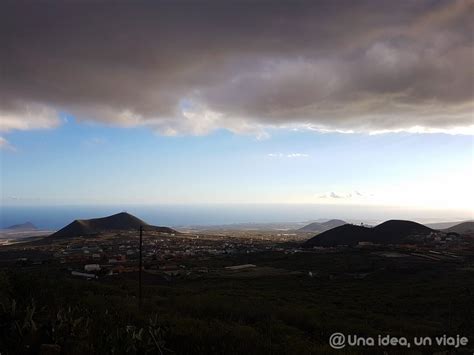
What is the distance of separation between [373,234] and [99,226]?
10067cm

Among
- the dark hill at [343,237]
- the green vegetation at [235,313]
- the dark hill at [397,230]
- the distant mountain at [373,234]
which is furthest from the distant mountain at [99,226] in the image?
the green vegetation at [235,313]

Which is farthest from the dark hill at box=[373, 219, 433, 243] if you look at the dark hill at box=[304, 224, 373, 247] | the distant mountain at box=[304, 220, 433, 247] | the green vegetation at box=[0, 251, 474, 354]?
the green vegetation at box=[0, 251, 474, 354]

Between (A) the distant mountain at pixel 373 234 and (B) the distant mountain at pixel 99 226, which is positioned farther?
(B) the distant mountain at pixel 99 226

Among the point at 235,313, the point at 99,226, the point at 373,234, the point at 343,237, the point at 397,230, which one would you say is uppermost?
the point at 99,226

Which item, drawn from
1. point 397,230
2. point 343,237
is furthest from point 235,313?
point 397,230

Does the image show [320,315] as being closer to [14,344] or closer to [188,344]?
[188,344]

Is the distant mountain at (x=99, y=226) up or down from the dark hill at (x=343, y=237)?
up

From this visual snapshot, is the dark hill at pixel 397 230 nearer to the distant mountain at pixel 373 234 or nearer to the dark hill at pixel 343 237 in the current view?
the distant mountain at pixel 373 234

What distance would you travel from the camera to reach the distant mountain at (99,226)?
133m

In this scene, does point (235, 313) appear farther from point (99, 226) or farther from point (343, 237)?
point (99, 226)

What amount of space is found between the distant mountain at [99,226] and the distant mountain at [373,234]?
6889 cm

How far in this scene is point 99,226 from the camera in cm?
14900

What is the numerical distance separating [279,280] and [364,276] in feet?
30.8

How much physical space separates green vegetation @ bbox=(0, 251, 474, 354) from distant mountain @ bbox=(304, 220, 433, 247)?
1680 inches
